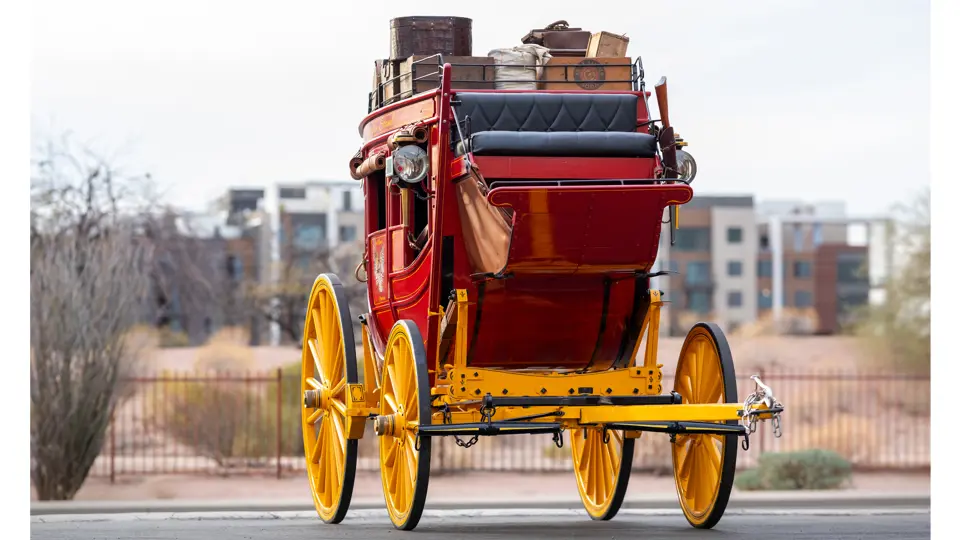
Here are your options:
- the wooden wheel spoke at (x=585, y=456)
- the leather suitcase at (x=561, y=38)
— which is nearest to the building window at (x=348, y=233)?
the wooden wheel spoke at (x=585, y=456)

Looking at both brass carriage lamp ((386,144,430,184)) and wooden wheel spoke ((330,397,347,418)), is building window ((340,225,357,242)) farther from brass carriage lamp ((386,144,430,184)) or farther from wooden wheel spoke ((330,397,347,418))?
brass carriage lamp ((386,144,430,184))

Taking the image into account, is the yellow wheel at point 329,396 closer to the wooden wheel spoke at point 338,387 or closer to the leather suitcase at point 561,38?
the wooden wheel spoke at point 338,387

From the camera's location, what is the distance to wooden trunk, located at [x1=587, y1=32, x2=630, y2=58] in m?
12.5

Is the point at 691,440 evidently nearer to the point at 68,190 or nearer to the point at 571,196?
the point at 571,196

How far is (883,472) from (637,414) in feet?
67.3

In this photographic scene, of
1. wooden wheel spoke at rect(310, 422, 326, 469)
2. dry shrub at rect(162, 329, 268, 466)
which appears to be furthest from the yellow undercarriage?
dry shrub at rect(162, 329, 268, 466)

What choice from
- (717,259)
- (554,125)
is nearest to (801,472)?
(554,125)

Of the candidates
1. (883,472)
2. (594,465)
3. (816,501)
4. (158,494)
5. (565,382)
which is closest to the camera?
(565,382)

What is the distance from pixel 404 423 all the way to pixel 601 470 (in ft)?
10.1

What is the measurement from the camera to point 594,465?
14.0 meters

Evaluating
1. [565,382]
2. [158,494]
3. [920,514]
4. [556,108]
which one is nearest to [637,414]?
[565,382]

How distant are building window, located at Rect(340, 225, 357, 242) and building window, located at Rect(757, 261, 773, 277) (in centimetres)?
2172

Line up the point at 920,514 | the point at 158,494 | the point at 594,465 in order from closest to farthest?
the point at 594,465
the point at 920,514
the point at 158,494

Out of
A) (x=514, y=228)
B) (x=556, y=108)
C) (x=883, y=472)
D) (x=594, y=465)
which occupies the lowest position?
(x=883, y=472)
